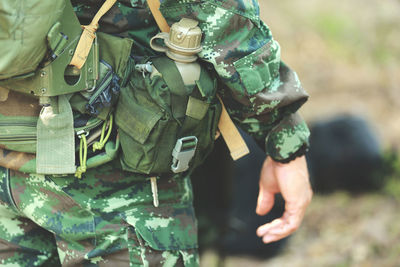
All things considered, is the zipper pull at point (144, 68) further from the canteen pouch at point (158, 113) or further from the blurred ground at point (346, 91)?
the blurred ground at point (346, 91)

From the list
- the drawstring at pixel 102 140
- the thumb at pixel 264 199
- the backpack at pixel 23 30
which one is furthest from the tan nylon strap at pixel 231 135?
the backpack at pixel 23 30

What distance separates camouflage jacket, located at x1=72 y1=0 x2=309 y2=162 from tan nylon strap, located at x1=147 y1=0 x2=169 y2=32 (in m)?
0.03

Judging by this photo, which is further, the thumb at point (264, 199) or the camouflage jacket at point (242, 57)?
the thumb at point (264, 199)

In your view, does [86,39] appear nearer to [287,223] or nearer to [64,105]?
[64,105]

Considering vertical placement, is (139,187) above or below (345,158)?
above

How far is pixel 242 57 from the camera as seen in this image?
62.5 inches

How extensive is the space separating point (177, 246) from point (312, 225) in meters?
2.51

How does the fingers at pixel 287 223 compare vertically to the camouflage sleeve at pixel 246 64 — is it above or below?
below

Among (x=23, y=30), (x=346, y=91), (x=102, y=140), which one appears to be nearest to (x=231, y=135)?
(x=102, y=140)

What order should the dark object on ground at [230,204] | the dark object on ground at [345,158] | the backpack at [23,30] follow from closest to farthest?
1. the backpack at [23,30]
2. the dark object on ground at [230,204]
3. the dark object on ground at [345,158]

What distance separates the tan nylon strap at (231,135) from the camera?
1.75m

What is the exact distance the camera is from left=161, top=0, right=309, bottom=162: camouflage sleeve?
5.13 ft

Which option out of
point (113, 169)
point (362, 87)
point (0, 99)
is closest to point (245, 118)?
point (113, 169)

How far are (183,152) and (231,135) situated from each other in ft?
0.63
